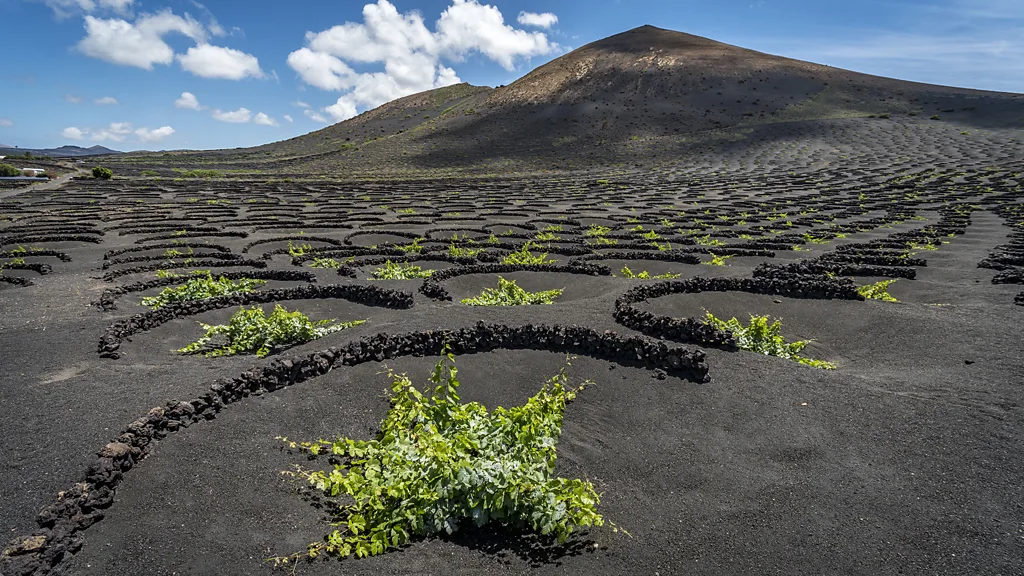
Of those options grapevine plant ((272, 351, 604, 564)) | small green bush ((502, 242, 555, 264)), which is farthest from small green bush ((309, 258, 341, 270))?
grapevine plant ((272, 351, 604, 564))

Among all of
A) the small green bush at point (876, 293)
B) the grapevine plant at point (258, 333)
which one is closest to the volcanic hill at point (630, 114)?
the small green bush at point (876, 293)

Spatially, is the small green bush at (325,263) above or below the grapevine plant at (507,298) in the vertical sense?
above

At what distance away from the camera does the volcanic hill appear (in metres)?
91.2

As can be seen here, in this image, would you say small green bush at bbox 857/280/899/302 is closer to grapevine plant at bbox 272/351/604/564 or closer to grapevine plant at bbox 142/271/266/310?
grapevine plant at bbox 272/351/604/564

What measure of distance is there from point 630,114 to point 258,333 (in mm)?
109075

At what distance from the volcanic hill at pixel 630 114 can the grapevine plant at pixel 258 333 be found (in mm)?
76971

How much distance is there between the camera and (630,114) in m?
110

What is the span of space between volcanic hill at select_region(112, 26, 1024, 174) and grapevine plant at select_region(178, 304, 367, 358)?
76971 millimetres

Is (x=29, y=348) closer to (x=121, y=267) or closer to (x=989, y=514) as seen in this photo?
(x=121, y=267)

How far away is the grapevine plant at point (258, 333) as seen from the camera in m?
10.8

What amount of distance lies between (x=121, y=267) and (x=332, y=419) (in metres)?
15.1

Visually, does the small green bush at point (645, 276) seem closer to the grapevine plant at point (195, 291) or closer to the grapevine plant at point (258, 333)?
the grapevine plant at point (258, 333)

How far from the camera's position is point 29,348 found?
34.2ft

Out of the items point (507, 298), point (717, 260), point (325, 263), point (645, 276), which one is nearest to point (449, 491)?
point (507, 298)
